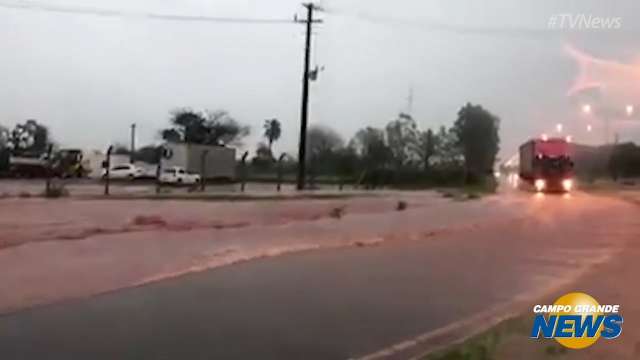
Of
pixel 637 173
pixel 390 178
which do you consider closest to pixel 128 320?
pixel 390 178

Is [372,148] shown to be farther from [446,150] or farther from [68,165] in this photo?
[68,165]

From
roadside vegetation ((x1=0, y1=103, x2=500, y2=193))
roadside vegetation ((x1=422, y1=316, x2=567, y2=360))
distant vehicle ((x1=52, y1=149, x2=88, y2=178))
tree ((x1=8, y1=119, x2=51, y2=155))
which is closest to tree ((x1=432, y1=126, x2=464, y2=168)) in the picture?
roadside vegetation ((x1=0, y1=103, x2=500, y2=193))

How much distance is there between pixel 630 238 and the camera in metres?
20.6

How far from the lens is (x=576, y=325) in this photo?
→ 7.52m

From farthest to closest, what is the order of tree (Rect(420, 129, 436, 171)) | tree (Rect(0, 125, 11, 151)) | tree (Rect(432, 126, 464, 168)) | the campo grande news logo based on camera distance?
tree (Rect(0, 125, 11, 151)) < tree (Rect(420, 129, 436, 171)) < tree (Rect(432, 126, 464, 168)) < the campo grande news logo

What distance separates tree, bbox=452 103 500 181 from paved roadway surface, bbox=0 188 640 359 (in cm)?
1510

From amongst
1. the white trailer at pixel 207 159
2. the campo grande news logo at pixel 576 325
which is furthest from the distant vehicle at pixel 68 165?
the campo grande news logo at pixel 576 325

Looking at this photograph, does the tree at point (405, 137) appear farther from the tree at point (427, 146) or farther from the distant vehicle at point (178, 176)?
the distant vehicle at point (178, 176)

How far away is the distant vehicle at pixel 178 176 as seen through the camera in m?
54.6

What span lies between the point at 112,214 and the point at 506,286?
1401 centimetres

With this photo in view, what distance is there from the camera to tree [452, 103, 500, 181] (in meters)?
36.1

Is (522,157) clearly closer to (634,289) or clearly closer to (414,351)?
(634,289)

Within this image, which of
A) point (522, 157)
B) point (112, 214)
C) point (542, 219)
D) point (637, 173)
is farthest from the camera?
point (637, 173)

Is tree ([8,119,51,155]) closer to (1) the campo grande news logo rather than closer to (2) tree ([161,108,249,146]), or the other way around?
(2) tree ([161,108,249,146])
